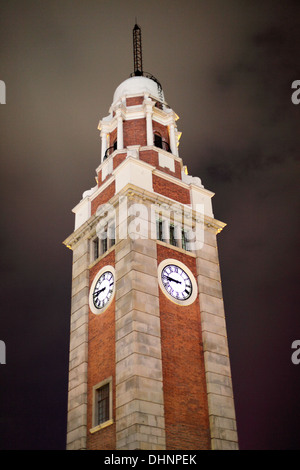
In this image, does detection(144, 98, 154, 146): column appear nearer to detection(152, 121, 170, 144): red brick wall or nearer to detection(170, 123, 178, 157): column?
detection(152, 121, 170, 144): red brick wall

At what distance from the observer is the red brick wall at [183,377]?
2844 cm

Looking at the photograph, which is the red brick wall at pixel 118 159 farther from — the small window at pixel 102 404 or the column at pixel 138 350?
the small window at pixel 102 404

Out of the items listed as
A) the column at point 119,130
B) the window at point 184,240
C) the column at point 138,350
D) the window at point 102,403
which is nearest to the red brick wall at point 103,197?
the column at point 119,130

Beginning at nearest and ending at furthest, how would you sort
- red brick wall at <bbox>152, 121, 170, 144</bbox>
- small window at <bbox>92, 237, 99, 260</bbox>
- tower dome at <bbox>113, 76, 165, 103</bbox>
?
small window at <bbox>92, 237, 99, 260</bbox>, red brick wall at <bbox>152, 121, 170, 144</bbox>, tower dome at <bbox>113, 76, 165, 103</bbox>

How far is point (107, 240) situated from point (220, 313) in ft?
24.8

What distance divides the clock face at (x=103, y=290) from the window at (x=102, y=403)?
172 inches

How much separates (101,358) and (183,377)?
4350mm

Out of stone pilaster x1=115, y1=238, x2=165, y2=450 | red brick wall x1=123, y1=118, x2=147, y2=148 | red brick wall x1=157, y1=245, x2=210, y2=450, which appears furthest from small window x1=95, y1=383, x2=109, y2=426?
red brick wall x1=123, y1=118, x2=147, y2=148

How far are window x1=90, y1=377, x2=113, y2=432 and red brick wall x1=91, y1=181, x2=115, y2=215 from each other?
11.5m

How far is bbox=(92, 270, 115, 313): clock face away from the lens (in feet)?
108

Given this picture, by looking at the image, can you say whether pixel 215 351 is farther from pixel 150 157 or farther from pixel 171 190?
pixel 150 157
